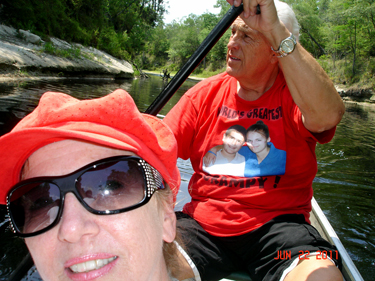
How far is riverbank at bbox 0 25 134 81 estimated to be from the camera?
955 centimetres

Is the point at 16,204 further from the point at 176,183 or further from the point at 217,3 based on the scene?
the point at 217,3

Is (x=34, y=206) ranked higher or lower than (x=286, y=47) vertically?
lower

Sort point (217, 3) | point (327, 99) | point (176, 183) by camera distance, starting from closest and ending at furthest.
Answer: point (176, 183), point (327, 99), point (217, 3)

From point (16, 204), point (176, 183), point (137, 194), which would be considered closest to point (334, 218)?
point (176, 183)

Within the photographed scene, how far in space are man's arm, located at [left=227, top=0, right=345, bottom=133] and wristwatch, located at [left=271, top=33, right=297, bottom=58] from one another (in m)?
0.02

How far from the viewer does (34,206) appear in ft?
2.66

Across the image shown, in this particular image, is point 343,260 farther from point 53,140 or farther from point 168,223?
point 53,140

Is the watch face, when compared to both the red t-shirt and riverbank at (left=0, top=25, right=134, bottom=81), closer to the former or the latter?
the red t-shirt

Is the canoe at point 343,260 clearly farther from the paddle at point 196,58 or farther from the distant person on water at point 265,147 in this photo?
the paddle at point 196,58

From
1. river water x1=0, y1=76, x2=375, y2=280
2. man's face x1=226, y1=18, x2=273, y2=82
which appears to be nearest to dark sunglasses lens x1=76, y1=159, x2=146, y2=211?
man's face x1=226, y1=18, x2=273, y2=82

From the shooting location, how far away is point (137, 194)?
84 centimetres

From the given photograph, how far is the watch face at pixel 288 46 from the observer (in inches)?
53.5

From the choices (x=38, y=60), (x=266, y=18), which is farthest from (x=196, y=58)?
(x=38, y=60)

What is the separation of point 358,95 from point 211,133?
24230mm
